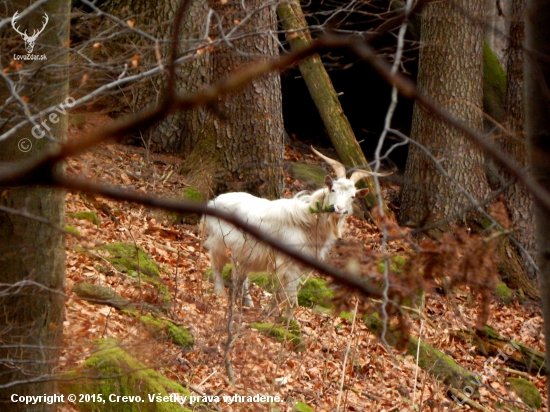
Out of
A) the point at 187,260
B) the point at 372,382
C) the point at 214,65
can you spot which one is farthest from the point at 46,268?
the point at 214,65

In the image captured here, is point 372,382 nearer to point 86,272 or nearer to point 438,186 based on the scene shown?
point 86,272

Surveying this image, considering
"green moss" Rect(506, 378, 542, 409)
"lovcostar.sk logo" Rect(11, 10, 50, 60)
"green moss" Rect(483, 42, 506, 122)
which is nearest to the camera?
"lovcostar.sk logo" Rect(11, 10, 50, 60)

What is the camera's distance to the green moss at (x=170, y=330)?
665cm

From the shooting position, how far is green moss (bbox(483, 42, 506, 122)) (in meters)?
17.0

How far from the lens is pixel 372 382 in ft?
27.7

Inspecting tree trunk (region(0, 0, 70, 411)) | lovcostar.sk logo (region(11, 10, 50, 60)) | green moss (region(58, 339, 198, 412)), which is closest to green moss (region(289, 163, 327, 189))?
green moss (region(58, 339, 198, 412))

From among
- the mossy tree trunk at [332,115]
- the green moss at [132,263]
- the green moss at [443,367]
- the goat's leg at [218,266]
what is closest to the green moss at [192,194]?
the goat's leg at [218,266]

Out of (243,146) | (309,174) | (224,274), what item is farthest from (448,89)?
(224,274)

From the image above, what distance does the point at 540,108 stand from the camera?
2.42 metres

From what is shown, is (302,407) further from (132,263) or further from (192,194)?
(192,194)

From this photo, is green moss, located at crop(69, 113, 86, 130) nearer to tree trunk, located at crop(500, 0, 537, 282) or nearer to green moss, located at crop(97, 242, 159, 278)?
green moss, located at crop(97, 242, 159, 278)

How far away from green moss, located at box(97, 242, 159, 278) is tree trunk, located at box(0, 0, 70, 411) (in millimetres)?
3665

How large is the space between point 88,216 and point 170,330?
3.19m

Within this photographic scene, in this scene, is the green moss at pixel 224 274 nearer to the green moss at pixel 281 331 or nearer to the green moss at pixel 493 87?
the green moss at pixel 281 331
